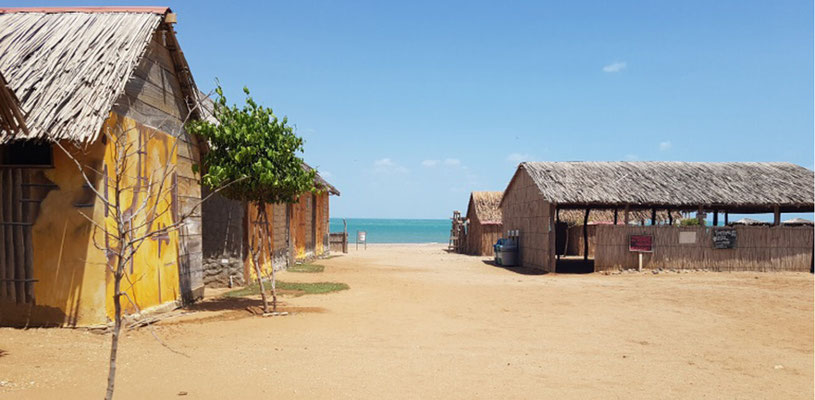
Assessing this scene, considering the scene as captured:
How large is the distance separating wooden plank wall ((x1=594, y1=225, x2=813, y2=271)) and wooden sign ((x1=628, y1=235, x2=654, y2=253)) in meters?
0.15

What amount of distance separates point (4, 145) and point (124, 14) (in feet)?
11.4

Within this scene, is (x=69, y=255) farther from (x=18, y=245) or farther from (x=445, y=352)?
(x=445, y=352)

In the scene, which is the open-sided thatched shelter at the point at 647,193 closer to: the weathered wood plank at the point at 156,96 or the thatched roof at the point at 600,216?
the thatched roof at the point at 600,216

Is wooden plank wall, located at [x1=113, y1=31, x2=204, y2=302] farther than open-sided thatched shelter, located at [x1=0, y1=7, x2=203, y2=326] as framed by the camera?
Yes

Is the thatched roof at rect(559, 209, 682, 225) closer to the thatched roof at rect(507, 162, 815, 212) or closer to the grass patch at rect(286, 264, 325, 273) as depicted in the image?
the thatched roof at rect(507, 162, 815, 212)

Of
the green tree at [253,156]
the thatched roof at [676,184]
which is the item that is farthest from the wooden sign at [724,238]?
the green tree at [253,156]

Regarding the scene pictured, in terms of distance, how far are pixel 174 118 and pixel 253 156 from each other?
2059 mm

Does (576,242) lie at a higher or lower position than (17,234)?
lower

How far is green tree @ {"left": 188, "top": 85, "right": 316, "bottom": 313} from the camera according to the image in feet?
33.1

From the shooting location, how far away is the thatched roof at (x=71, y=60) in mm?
7578

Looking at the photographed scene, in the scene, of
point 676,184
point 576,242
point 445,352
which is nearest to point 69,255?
point 445,352

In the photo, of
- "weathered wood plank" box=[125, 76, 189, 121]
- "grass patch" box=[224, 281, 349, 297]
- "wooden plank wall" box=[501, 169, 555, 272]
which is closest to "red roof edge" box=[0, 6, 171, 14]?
"weathered wood plank" box=[125, 76, 189, 121]

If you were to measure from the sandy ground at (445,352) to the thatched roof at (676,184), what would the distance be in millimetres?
8152

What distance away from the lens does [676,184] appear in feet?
72.5
